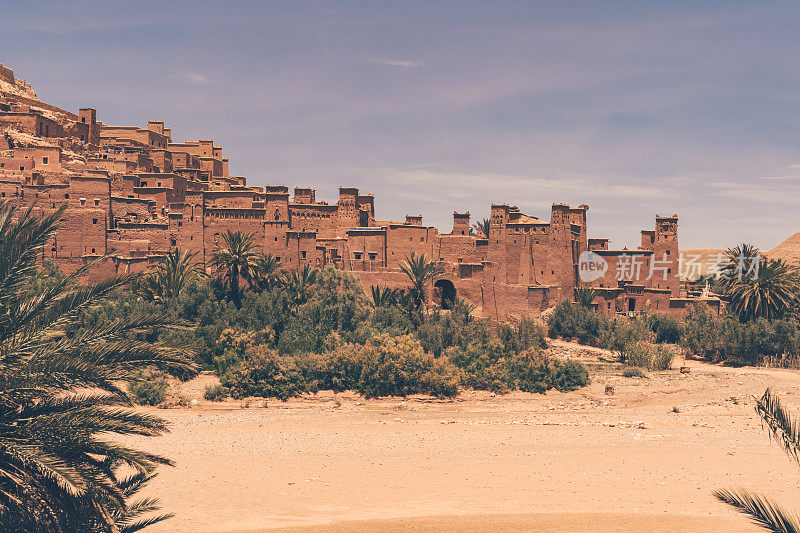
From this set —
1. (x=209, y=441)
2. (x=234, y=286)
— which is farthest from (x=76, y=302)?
(x=234, y=286)

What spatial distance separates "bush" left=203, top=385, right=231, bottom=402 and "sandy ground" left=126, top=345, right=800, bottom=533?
1.67 ft

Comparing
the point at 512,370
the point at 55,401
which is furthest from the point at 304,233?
the point at 55,401

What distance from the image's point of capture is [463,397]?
89.0ft

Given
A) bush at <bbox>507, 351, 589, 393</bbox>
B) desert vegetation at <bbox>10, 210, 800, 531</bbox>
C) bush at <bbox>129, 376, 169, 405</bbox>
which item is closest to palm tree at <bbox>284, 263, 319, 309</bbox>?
desert vegetation at <bbox>10, 210, 800, 531</bbox>

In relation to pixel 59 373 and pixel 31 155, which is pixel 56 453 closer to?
pixel 59 373

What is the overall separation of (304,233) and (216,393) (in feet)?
45.0

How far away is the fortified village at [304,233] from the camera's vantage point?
3644 cm

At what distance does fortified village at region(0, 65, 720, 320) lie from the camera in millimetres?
36438

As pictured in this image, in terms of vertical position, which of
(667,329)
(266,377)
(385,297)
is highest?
(385,297)

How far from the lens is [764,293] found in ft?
119

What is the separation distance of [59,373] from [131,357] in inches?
31.1

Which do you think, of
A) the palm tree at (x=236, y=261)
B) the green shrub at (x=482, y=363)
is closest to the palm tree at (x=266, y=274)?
the palm tree at (x=236, y=261)

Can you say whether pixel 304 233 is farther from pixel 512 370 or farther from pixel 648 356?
pixel 648 356

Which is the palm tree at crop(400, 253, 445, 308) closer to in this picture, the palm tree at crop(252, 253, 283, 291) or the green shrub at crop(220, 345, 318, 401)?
the palm tree at crop(252, 253, 283, 291)
